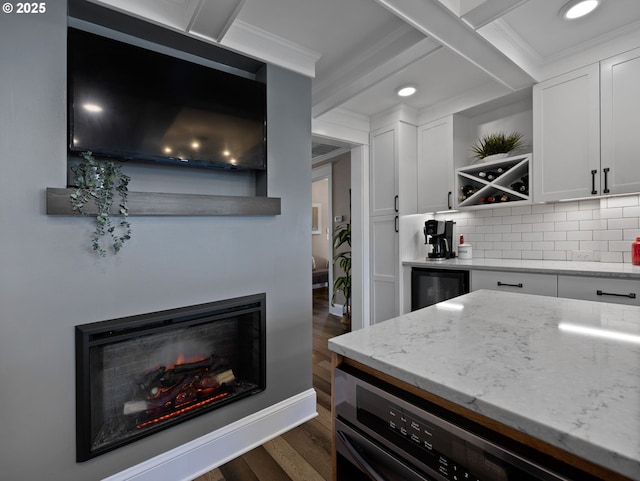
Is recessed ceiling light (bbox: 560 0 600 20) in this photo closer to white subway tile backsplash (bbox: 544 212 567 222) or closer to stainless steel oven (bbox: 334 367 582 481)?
white subway tile backsplash (bbox: 544 212 567 222)

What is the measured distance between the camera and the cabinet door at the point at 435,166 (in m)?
3.09

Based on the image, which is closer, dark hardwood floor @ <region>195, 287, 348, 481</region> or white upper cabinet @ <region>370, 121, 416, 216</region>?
dark hardwood floor @ <region>195, 287, 348, 481</region>

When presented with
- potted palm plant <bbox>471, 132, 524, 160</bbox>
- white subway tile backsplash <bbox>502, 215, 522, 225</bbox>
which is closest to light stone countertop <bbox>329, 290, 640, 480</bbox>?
white subway tile backsplash <bbox>502, 215, 522, 225</bbox>

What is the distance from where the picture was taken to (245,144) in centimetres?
184

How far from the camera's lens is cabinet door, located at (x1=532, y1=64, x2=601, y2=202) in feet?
7.20

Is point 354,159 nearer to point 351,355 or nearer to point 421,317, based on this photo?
point 421,317

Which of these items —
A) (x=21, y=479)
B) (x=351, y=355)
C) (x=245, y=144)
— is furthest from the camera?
(x=245, y=144)

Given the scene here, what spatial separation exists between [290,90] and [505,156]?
6.66ft

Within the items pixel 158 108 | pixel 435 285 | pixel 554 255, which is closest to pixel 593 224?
pixel 554 255

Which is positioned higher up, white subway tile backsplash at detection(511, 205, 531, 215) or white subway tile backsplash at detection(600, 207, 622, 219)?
white subway tile backsplash at detection(511, 205, 531, 215)

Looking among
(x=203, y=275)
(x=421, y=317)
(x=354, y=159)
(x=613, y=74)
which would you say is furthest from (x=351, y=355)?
(x=354, y=159)

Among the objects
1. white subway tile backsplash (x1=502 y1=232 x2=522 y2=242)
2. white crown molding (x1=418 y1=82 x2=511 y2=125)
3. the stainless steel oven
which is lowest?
the stainless steel oven

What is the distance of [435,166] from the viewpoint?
126 inches

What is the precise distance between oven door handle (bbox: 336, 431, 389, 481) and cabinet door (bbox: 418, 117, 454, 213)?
274cm
